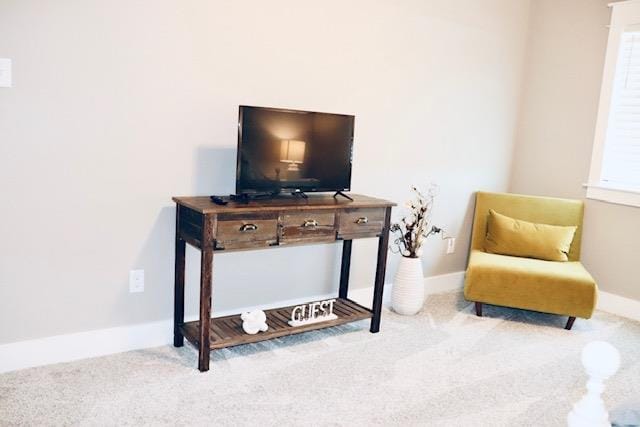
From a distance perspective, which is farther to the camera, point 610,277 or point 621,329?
point 610,277

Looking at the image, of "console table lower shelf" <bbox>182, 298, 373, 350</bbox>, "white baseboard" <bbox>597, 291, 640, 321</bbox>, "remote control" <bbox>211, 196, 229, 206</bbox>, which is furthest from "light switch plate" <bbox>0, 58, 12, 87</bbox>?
"white baseboard" <bbox>597, 291, 640, 321</bbox>

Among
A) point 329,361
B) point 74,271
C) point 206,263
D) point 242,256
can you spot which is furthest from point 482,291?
point 74,271

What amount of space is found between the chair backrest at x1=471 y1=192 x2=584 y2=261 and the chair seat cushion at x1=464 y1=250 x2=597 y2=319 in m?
0.44

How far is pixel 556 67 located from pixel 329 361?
2.96 metres

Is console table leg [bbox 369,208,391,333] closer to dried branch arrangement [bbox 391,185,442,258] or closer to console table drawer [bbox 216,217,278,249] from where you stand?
dried branch arrangement [bbox 391,185,442,258]

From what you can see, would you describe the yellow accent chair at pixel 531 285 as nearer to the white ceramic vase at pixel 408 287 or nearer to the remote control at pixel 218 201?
the white ceramic vase at pixel 408 287

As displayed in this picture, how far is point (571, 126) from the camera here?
13.3ft

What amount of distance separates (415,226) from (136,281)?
1781 mm

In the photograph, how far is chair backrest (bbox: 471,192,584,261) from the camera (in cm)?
388

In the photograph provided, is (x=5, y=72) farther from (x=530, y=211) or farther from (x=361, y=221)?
(x=530, y=211)

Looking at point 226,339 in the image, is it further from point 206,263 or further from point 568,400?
point 568,400

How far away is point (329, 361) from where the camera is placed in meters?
2.72

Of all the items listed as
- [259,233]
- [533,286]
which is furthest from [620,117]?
[259,233]

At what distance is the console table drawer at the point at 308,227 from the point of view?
265 centimetres
